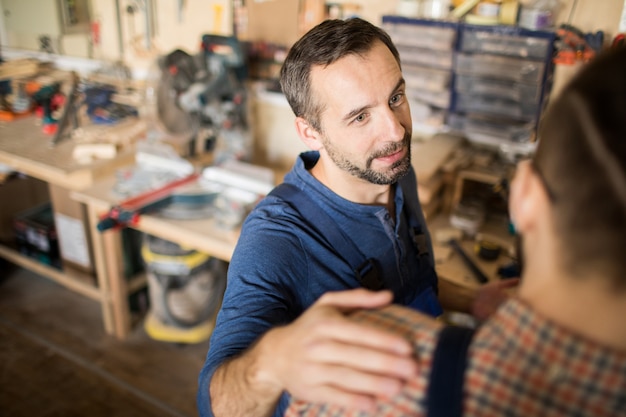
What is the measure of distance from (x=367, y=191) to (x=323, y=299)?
68 cm

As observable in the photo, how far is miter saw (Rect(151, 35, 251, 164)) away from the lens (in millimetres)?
2479

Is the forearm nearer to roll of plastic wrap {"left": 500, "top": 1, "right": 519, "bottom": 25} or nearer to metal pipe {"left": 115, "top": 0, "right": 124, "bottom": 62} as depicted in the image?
roll of plastic wrap {"left": 500, "top": 1, "right": 519, "bottom": 25}

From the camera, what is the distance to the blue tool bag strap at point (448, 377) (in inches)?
21.2

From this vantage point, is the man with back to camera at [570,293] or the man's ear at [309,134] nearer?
the man with back to camera at [570,293]

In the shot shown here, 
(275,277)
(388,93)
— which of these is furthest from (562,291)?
(388,93)

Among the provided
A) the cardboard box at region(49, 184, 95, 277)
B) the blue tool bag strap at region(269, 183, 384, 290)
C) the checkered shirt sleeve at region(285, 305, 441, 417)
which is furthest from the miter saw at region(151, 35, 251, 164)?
the checkered shirt sleeve at region(285, 305, 441, 417)

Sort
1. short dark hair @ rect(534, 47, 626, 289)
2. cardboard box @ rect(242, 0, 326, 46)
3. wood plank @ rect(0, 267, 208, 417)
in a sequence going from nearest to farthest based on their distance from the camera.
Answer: short dark hair @ rect(534, 47, 626, 289)
wood plank @ rect(0, 267, 208, 417)
cardboard box @ rect(242, 0, 326, 46)

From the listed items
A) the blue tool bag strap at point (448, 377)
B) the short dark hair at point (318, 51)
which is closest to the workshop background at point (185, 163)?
the short dark hair at point (318, 51)

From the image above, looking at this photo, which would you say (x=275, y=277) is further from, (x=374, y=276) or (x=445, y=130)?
(x=445, y=130)

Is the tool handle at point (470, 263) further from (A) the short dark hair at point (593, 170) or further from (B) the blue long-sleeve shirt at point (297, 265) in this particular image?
(A) the short dark hair at point (593, 170)

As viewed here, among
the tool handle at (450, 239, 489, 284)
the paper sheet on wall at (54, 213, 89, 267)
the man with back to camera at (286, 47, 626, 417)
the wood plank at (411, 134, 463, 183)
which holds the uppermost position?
the man with back to camera at (286, 47, 626, 417)

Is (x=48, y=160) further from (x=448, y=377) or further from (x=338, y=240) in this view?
(x=448, y=377)

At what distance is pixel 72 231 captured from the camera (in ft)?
9.34

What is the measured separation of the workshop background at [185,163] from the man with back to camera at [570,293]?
121cm
